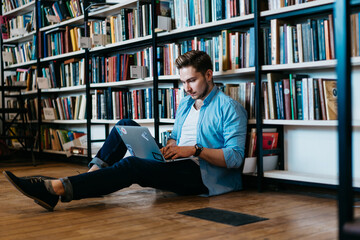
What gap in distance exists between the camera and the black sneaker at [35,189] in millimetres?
1886

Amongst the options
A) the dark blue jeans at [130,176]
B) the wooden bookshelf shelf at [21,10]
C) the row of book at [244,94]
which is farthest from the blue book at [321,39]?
the wooden bookshelf shelf at [21,10]

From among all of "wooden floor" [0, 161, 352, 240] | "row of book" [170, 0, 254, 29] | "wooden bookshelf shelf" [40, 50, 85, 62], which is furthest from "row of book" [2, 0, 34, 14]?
"wooden floor" [0, 161, 352, 240]

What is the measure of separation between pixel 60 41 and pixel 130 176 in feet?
9.44

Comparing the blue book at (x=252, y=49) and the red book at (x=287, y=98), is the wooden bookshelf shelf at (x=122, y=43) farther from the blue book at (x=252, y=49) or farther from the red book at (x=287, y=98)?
the red book at (x=287, y=98)

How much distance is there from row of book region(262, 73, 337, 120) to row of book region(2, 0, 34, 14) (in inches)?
Result: 149

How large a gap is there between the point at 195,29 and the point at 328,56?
102 cm

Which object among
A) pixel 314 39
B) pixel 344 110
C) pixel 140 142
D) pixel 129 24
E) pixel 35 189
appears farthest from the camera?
pixel 129 24

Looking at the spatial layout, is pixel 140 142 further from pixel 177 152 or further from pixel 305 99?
pixel 305 99

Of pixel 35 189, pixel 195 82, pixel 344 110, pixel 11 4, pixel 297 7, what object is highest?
pixel 11 4

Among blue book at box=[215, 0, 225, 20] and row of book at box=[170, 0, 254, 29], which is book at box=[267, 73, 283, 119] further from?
blue book at box=[215, 0, 225, 20]

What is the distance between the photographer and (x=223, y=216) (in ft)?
6.30

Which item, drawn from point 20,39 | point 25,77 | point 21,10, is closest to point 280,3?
point 25,77

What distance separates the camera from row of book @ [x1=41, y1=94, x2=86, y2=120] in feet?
14.2

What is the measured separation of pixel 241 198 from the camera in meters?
2.38
